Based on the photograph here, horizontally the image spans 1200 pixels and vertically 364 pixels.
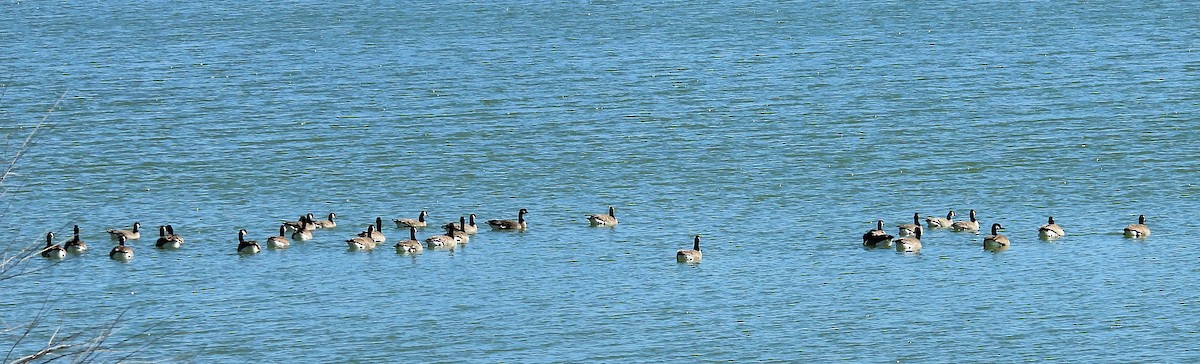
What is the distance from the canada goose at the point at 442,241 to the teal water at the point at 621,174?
610mm

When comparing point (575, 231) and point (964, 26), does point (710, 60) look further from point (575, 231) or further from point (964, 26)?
point (575, 231)

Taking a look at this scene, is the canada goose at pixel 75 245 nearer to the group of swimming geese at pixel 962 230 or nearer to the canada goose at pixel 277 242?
the canada goose at pixel 277 242

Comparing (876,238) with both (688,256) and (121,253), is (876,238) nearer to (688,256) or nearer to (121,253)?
(688,256)

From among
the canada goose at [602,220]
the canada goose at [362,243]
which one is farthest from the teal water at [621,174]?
the canada goose at [602,220]

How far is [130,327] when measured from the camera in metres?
30.2

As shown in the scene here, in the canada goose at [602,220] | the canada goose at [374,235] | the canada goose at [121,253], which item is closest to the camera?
the canada goose at [121,253]

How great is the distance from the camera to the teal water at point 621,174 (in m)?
29.9

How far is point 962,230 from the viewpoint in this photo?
1443 inches

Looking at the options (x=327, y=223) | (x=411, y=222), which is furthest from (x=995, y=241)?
(x=327, y=223)

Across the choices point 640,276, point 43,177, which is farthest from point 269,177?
point 640,276

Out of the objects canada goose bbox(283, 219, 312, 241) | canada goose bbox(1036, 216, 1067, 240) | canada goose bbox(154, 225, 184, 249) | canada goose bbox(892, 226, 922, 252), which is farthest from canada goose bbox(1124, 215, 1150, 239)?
canada goose bbox(154, 225, 184, 249)

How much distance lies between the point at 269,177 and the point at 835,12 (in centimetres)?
3360

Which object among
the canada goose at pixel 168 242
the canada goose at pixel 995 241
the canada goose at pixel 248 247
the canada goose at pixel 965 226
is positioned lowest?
the canada goose at pixel 995 241

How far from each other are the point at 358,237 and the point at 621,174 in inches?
378
